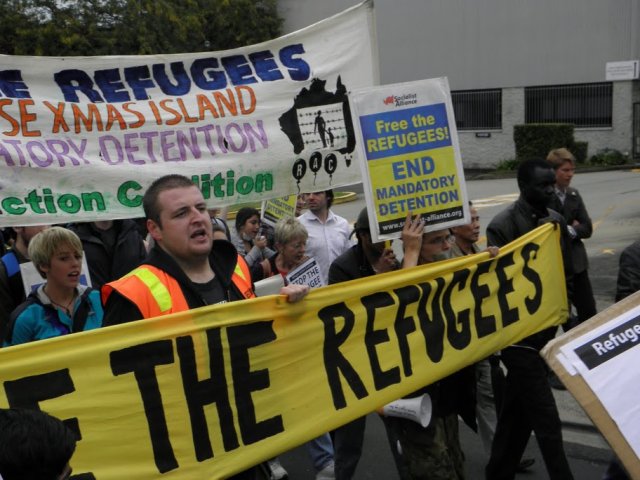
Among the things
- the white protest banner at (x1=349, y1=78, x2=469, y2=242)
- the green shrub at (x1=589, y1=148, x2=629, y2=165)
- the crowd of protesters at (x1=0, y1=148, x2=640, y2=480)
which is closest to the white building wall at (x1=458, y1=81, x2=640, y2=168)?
the green shrub at (x1=589, y1=148, x2=629, y2=165)

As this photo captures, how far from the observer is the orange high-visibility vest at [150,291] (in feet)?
9.45

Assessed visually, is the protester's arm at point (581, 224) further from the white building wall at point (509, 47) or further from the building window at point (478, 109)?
the building window at point (478, 109)

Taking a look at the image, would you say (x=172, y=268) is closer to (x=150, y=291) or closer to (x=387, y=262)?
(x=150, y=291)

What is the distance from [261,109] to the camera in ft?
14.1

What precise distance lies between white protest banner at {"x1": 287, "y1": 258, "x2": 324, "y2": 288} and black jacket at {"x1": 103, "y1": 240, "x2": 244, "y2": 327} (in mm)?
2140

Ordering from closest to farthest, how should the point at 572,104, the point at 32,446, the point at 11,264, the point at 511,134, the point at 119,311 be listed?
the point at 32,446
the point at 119,311
the point at 11,264
the point at 572,104
the point at 511,134

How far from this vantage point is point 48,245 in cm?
398

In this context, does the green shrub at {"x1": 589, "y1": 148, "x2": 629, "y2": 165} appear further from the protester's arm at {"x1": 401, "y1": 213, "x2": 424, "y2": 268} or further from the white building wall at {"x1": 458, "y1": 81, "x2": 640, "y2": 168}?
the protester's arm at {"x1": 401, "y1": 213, "x2": 424, "y2": 268}

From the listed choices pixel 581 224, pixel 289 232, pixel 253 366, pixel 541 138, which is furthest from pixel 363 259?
pixel 541 138

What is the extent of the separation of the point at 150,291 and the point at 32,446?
1.14 m

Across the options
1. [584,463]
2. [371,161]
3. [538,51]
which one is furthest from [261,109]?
[538,51]

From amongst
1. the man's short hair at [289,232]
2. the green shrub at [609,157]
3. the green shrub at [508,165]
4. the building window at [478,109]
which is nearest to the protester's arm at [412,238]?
the man's short hair at [289,232]

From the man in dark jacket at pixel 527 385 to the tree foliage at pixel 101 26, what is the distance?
27.8 meters

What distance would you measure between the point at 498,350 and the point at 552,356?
67.1 inches
